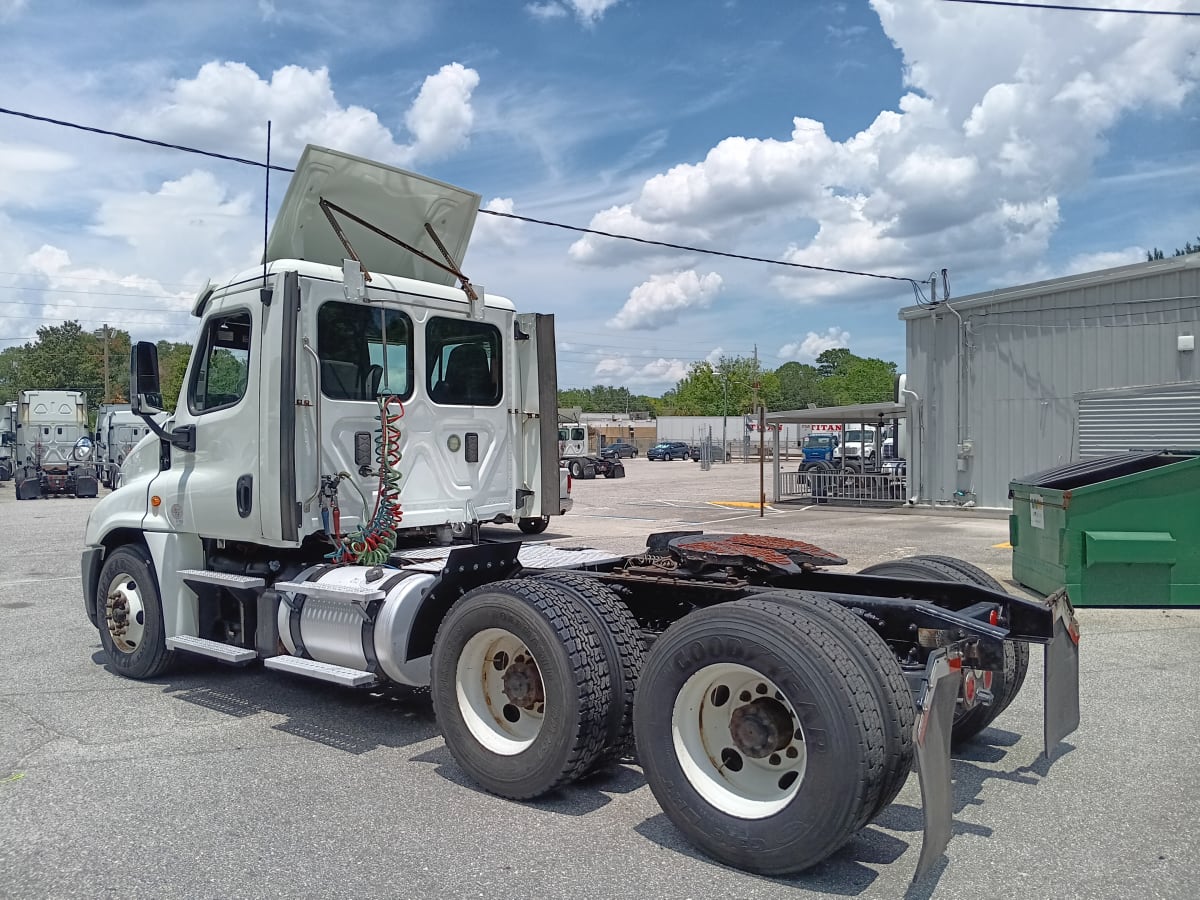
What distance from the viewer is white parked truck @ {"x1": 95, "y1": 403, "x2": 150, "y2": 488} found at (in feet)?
99.3

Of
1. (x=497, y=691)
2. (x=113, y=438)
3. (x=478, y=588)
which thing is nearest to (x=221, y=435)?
(x=478, y=588)

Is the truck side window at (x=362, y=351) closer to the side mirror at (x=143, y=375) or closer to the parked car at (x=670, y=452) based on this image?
the side mirror at (x=143, y=375)

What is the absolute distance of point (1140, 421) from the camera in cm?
1394

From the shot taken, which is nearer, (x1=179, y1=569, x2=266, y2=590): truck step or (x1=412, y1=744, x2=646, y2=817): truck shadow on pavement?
(x1=412, y1=744, x2=646, y2=817): truck shadow on pavement

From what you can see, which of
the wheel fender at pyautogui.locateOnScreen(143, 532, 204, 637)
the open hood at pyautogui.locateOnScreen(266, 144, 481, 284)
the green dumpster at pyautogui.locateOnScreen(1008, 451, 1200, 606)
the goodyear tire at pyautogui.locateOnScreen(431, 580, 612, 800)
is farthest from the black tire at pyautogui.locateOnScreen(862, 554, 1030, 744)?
the green dumpster at pyautogui.locateOnScreen(1008, 451, 1200, 606)

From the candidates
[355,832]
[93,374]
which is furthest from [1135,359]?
[93,374]

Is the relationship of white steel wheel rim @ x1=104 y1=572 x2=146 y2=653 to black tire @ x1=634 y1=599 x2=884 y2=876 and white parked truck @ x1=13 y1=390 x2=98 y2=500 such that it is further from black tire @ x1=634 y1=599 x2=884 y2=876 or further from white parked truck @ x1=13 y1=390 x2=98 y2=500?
Result: white parked truck @ x1=13 y1=390 x2=98 y2=500

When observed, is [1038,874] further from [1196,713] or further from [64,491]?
[64,491]

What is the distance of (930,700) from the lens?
341 centimetres

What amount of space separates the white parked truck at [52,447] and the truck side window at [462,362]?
88.0ft

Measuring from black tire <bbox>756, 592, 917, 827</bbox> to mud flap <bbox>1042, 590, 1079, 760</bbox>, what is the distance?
830 mm

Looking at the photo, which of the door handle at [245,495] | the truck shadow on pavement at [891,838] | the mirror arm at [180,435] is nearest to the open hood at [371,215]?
the mirror arm at [180,435]

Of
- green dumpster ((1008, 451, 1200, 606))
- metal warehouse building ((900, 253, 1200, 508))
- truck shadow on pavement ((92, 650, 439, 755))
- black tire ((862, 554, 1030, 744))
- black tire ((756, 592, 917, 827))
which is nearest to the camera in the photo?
black tire ((756, 592, 917, 827))

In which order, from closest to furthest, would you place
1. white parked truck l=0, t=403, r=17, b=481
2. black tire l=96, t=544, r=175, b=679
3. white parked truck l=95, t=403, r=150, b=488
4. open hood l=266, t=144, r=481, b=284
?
1. open hood l=266, t=144, r=481, b=284
2. black tire l=96, t=544, r=175, b=679
3. white parked truck l=95, t=403, r=150, b=488
4. white parked truck l=0, t=403, r=17, b=481
